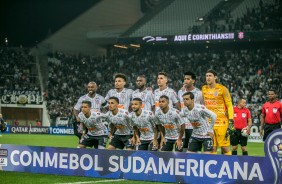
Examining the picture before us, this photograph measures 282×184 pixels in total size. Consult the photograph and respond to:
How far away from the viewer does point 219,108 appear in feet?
36.8

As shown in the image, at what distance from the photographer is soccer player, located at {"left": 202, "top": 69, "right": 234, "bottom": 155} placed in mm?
11000

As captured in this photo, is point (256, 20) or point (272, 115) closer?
point (272, 115)

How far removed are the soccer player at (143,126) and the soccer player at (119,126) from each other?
22 centimetres

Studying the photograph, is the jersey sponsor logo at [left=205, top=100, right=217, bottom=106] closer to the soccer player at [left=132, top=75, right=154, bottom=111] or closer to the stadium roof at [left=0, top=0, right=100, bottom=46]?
the soccer player at [left=132, top=75, right=154, bottom=111]

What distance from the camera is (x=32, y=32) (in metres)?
45.9

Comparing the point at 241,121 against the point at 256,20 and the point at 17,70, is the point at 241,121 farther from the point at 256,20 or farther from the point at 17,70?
the point at 17,70

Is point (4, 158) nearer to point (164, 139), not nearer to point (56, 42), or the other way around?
point (164, 139)

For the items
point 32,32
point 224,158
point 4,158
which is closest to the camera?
point 224,158

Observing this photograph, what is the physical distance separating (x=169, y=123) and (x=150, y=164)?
1.39m

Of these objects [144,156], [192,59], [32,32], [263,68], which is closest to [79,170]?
[144,156]

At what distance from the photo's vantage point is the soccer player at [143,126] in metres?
11.1

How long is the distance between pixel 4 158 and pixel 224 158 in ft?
15.5

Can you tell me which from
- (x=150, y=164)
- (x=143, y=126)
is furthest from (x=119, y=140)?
(x=150, y=164)

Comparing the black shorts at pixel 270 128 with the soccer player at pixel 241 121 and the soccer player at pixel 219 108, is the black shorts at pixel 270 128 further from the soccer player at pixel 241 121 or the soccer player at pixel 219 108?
the soccer player at pixel 219 108
